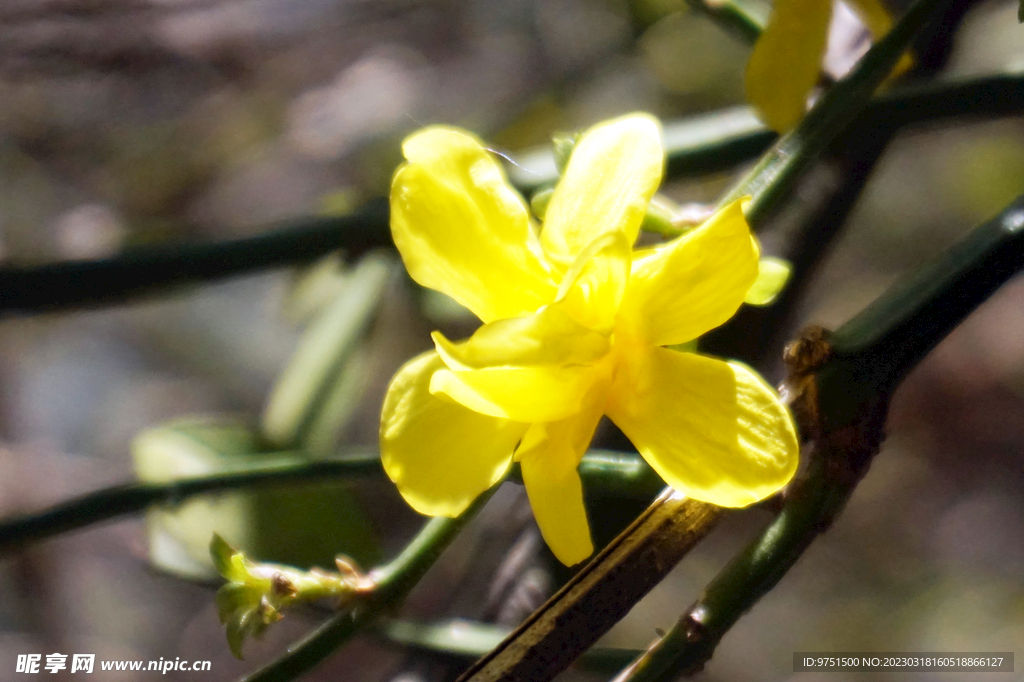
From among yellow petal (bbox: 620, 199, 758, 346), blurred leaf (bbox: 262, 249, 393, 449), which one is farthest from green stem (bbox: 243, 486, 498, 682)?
blurred leaf (bbox: 262, 249, 393, 449)

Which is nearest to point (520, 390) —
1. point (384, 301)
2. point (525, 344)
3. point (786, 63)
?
point (525, 344)

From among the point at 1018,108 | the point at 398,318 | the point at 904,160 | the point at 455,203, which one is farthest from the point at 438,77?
the point at 455,203

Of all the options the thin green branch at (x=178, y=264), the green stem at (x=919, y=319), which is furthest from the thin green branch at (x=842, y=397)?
the thin green branch at (x=178, y=264)

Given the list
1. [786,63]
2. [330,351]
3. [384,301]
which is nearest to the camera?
[786,63]

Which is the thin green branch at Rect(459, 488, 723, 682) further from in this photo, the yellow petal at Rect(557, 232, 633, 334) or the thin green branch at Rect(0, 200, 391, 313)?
the thin green branch at Rect(0, 200, 391, 313)

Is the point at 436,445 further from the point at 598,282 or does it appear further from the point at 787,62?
the point at 787,62
